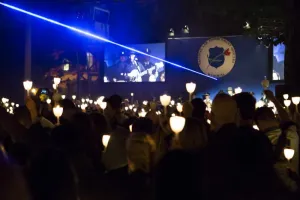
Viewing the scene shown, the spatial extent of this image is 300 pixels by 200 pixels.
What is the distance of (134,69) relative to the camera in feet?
102

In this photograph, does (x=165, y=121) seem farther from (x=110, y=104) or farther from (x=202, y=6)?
(x=202, y=6)

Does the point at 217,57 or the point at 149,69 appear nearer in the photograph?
the point at 217,57

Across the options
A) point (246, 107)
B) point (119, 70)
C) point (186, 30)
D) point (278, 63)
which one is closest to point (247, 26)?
point (278, 63)

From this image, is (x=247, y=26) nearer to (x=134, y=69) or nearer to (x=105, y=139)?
(x=105, y=139)

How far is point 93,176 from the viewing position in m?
4.27

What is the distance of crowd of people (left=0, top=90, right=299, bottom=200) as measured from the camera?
244cm

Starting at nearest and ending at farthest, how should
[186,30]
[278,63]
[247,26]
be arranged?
[247,26] < [278,63] < [186,30]

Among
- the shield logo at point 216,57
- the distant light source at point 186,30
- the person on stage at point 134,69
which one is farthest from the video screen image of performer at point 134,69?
the shield logo at point 216,57

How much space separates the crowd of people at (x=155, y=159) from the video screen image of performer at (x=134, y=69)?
23615mm

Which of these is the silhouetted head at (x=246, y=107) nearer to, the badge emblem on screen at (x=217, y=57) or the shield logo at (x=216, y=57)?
the badge emblem on screen at (x=217, y=57)

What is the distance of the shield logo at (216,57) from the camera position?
93.1 feet

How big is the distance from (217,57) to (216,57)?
0.08 meters

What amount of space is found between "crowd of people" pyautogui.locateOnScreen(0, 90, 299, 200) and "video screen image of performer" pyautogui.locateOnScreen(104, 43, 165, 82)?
23615 millimetres

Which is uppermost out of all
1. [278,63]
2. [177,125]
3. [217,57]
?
[217,57]
